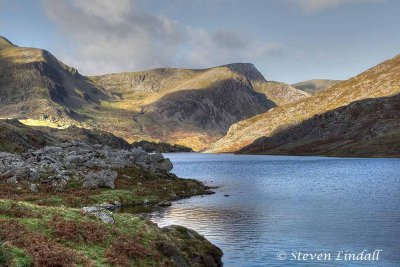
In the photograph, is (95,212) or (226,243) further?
(226,243)

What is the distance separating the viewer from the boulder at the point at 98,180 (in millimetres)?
74438

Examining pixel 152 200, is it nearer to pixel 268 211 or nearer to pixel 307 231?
pixel 268 211

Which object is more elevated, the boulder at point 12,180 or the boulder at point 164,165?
the boulder at point 164,165

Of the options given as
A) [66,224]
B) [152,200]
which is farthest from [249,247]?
[152,200]

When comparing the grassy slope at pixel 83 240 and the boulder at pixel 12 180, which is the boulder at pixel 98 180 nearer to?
the boulder at pixel 12 180

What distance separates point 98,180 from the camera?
249ft

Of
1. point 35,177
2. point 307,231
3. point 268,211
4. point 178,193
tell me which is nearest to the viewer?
point 307,231

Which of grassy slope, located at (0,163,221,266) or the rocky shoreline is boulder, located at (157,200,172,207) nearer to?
the rocky shoreline

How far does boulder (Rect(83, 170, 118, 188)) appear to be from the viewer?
74438 mm

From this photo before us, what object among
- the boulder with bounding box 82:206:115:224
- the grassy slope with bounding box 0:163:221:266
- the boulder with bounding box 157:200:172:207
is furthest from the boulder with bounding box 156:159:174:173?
the boulder with bounding box 82:206:115:224

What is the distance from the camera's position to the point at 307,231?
48.0 m

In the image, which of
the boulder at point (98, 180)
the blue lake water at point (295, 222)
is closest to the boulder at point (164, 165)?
the blue lake water at point (295, 222)

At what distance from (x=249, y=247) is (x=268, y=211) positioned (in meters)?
23.4

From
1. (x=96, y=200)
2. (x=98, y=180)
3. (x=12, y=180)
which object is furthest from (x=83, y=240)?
(x=98, y=180)
